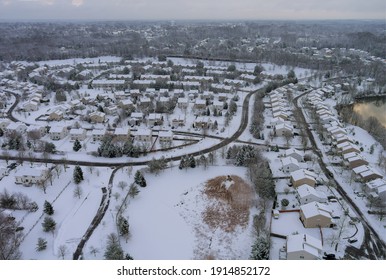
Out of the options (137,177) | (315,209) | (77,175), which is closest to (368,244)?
(315,209)

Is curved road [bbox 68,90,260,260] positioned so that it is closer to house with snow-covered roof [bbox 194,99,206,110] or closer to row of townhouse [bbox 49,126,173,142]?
row of townhouse [bbox 49,126,173,142]

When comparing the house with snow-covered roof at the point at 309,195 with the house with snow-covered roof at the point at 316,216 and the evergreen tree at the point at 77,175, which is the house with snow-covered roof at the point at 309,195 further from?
the evergreen tree at the point at 77,175

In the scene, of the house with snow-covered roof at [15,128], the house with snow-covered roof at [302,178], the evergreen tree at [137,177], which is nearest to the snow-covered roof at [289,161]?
the house with snow-covered roof at [302,178]

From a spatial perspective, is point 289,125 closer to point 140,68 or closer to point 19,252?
point 19,252

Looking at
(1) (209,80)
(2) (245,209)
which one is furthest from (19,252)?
(1) (209,80)

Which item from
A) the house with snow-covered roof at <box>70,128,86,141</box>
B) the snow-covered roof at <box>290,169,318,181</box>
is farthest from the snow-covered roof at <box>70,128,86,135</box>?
the snow-covered roof at <box>290,169,318,181</box>

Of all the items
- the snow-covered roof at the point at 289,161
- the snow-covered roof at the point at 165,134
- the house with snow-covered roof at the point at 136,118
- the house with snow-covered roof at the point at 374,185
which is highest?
the house with snow-covered roof at the point at 136,118
